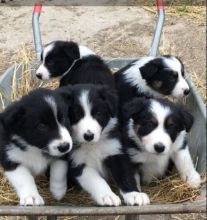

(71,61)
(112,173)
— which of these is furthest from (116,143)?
(71,61)

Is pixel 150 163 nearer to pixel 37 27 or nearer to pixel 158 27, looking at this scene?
pixel 158 27

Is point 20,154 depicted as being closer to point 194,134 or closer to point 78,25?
point 194,134

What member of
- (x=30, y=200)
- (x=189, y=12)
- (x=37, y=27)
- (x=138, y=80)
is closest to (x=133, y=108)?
(x=30, y=200)

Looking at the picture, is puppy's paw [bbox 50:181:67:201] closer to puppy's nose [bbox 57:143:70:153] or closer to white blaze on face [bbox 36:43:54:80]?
puppy's nose [bbox 57:143:70:153]

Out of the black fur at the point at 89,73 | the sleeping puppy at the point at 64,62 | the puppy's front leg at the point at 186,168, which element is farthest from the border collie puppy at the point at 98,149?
the sleeping puppy at the point at 64,62

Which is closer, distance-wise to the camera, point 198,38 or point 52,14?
point 198,38

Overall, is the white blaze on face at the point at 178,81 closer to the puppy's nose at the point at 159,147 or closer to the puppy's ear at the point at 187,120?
the puppy's ear at the point at 187,120

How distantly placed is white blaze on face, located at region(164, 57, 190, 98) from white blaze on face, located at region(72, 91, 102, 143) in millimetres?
1031

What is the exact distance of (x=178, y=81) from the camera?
13.6ft

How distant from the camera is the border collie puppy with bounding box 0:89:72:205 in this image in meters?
3.08

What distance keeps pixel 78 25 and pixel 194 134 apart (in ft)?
16.0

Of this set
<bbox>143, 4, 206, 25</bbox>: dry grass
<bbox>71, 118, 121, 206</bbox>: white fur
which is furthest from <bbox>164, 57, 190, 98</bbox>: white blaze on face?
<bbox>143, 4, 206, 25</bbox>: dry grass

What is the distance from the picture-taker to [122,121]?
3.61 metres

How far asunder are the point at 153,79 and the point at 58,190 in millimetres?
1267
